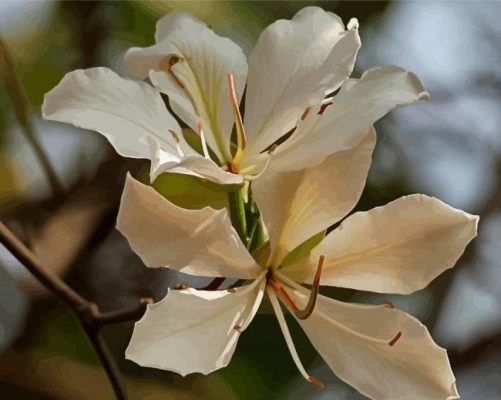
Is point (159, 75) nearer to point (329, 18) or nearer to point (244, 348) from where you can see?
point (329, 18)

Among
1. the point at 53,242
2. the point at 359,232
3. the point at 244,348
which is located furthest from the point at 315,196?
the point at 244,348

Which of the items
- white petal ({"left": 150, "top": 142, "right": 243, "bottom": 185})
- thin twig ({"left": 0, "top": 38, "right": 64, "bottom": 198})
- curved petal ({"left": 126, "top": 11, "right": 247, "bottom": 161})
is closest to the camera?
white petal ({"left": 150, "top": 142, "right": 243, "bottom": 185})

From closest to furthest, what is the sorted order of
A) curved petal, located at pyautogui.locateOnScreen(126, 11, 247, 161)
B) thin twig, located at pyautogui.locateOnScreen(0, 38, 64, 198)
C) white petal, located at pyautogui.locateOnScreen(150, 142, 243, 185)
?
white petal, located at pyautogui.locateOnScreen(150, 142, 243, 185) < curved petal, located at pyautogui.locateOnScreen(126, 11, 247, 161) < thin twig, located at pyautogui.locateOnScreen(0, 38, 64, 198)

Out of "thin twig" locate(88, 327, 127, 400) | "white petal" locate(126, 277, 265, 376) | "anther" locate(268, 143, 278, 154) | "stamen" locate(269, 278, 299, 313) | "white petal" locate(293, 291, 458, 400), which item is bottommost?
"thin twig" locate(88, 327, 127, 400)

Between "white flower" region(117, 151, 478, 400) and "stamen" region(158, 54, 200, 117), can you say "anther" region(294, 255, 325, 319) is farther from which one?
"stamen" region(158, 54, 200, 117)

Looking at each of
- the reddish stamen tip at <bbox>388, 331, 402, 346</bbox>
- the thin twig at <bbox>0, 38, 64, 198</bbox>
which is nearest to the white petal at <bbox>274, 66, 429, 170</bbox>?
the reddish stamen tip at <bbox>388, 331, 402, 346</bbox>

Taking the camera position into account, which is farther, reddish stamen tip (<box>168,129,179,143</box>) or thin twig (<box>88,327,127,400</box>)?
thin twig (<box>88,327,127,400</box>)

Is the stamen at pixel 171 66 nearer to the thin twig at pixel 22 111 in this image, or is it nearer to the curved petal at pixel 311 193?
the curved petal at pixel 311 193

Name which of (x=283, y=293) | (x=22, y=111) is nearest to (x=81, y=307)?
(x=283, y=293)
